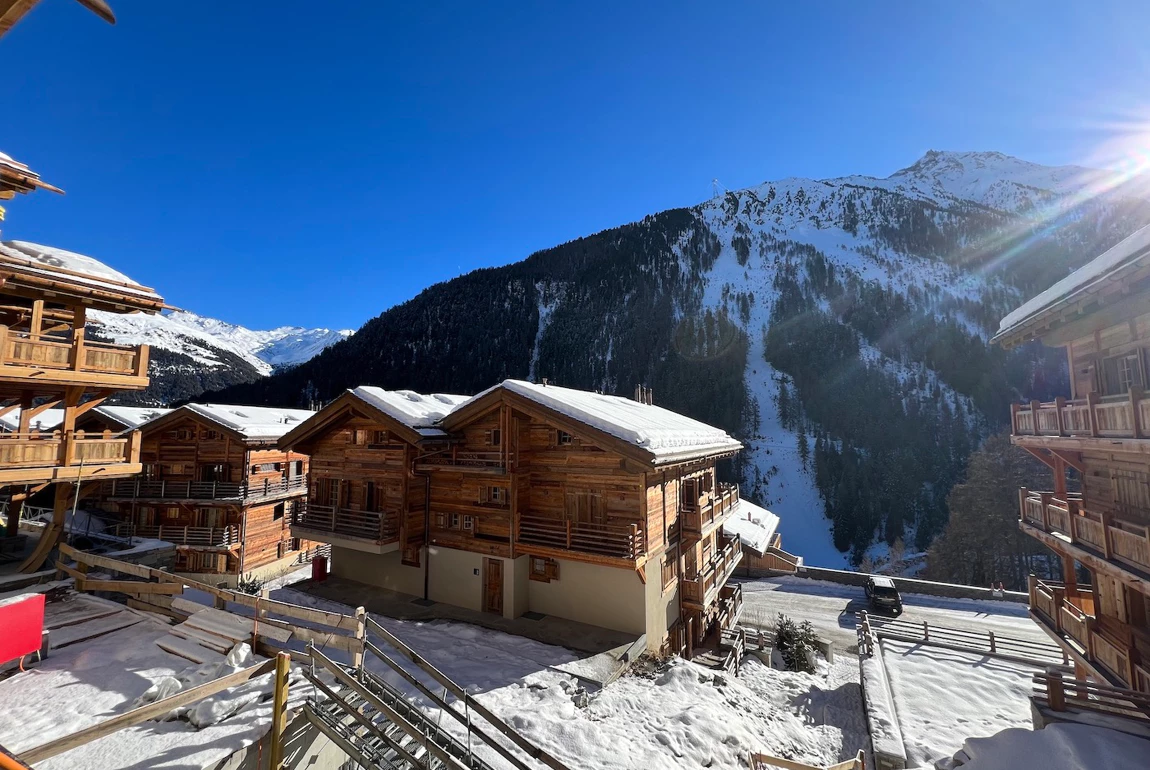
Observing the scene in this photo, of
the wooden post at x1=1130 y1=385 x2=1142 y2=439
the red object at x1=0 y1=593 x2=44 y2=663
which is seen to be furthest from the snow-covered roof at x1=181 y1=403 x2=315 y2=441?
the wooden post at x1=1130 y1=385 x2=1142 y2=439

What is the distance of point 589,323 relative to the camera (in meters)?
121

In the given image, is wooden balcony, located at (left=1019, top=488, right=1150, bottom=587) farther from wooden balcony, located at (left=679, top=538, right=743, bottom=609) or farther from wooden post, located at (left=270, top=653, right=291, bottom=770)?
wooden post, located at (left=270, top=653, right=291, bottom=770)

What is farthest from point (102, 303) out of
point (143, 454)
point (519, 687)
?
point (143, 454)

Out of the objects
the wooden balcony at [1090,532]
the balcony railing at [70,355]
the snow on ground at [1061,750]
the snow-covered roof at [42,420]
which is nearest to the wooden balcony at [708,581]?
the snow on ground at [1061,750]

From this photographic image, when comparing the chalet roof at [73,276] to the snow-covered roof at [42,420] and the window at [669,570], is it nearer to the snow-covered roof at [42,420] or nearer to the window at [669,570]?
the window at [669,570]

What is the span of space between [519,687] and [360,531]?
9791 millimetres

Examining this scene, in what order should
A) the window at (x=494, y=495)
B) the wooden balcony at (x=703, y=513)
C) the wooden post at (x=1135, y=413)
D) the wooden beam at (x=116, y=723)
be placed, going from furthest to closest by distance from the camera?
the wooden balcony at (x=703, y=513)
the window at (x=494, y=495)
the wooden post at (x=1135, y=413)
the wooden beam at (x=116, y=723)

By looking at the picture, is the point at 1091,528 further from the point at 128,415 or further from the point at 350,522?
the point at 128,415

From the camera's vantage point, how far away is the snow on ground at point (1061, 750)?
9008 mm

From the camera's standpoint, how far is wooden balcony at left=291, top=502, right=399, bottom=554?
18.1 metres

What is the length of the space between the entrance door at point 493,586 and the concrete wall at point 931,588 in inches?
1094

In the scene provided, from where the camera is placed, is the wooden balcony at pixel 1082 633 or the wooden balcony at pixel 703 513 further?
the wooden balcony at pixel 703 513

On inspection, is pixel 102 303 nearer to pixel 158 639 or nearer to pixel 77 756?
pixel 158 639

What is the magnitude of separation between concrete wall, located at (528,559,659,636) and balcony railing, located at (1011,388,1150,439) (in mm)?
12402
